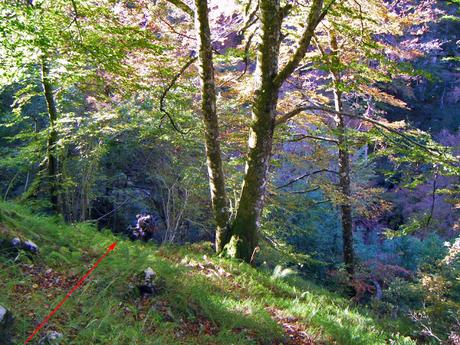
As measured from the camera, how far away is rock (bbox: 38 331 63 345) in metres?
2.58

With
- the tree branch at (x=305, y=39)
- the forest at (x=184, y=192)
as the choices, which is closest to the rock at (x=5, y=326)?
the forest at (x=184, y=192)

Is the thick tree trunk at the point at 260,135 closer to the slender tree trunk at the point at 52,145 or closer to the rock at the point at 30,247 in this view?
the rock at the point at 30,247

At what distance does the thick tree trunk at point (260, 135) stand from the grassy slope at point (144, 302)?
63 cm

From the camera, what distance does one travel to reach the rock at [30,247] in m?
3.88

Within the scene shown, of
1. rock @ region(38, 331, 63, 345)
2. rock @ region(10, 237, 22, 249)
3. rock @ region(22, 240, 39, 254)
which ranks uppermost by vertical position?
rock @ region(10, 237, 22, 249)

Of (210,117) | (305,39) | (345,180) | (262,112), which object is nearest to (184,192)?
(345,180)

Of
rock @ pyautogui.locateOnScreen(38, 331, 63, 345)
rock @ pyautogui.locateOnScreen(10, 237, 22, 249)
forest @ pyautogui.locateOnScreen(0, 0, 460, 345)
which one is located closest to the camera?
rock @ pyautogui.locateOnScreen(38, 331, 63, 345)

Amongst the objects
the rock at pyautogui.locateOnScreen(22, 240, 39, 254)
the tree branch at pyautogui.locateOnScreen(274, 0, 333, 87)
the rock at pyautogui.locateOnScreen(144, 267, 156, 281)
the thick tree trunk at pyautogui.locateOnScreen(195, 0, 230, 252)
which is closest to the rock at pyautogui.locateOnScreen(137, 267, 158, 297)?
the rock at pyautogui.locateOnScreen(144, 267, 156, 281)

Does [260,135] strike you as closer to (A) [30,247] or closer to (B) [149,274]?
(B) [149,274]

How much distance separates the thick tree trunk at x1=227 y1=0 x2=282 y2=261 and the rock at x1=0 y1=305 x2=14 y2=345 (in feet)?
12.6

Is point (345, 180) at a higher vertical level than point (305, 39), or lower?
lower

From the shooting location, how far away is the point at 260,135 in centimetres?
561

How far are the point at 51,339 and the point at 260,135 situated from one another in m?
3.77

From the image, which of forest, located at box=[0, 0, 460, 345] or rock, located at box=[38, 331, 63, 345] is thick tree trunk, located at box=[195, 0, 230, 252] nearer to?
forest, located at box=[0, 0, 460, 345]
